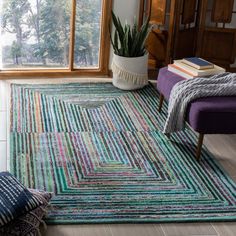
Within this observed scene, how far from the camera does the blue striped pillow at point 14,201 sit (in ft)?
6.19

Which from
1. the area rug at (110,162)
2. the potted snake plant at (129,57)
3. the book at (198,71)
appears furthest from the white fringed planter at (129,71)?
the book at (198,71)

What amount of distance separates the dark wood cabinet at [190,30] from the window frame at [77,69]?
0.92ft

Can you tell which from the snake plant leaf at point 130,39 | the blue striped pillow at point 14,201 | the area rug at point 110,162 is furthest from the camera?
the snake plant leaf at point 130,39

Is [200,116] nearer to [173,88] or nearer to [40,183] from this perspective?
[173,88]

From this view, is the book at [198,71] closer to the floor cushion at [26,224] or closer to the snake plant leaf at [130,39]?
the snake plant leaf at [130,39]

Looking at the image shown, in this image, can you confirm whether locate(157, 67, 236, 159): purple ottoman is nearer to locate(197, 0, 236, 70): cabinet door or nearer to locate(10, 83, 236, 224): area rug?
locate(10, 83, 236, 224): area rug

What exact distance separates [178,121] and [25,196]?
114 cm

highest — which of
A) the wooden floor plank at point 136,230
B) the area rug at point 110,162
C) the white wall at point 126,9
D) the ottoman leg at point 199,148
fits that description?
the white wall at point 126,9

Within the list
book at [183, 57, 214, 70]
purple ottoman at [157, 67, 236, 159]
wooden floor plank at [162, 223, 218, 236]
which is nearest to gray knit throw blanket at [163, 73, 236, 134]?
purple ottoman at [157, 67, 236, 159]

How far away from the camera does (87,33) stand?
12.8ft

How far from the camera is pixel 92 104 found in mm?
3432

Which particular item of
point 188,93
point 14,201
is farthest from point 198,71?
point 14,201

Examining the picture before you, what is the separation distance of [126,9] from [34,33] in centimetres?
72

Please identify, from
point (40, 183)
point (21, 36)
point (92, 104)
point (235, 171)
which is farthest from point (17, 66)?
point (235, 171)
